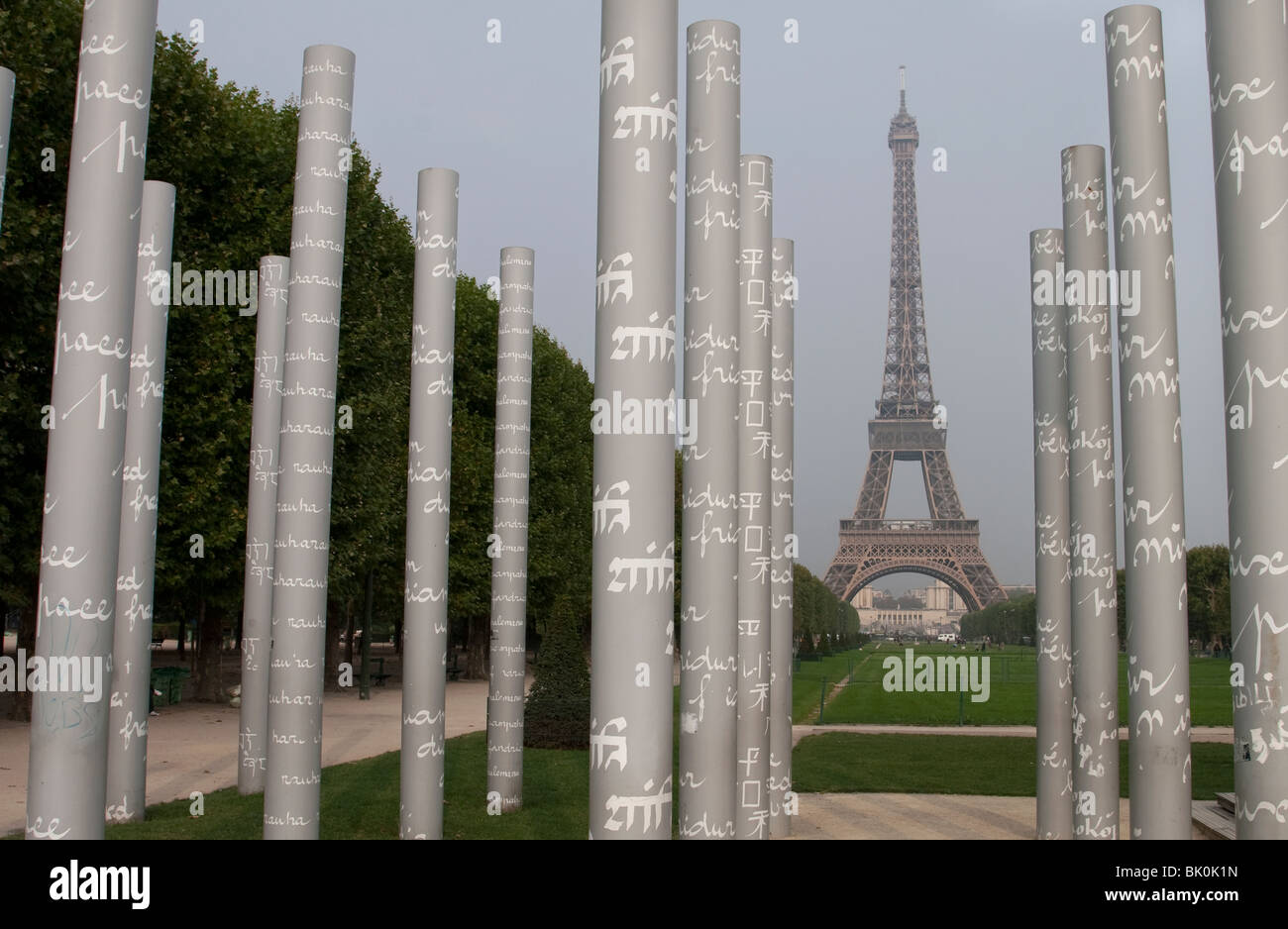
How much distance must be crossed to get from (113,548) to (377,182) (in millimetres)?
32490

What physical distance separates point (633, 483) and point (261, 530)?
15.0 metres

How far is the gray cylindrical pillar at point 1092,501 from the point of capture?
1482 centimetres

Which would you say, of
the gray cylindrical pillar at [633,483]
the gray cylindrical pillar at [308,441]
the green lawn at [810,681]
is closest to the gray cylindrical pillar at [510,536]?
the gray cylindrical pillar at [308,441]

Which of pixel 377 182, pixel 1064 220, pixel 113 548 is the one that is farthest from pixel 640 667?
pixel 377 182

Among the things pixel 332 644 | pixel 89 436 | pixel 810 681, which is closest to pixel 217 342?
pixel 332 644

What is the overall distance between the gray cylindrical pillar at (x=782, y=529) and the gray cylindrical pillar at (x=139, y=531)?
8378mm

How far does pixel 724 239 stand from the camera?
11344 millimetres

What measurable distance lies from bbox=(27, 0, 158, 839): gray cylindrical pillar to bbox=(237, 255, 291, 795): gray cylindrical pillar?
10860 millimetres

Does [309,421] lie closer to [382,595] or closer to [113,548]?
[113,548]

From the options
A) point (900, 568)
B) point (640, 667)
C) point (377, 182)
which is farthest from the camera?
point (900, 568)

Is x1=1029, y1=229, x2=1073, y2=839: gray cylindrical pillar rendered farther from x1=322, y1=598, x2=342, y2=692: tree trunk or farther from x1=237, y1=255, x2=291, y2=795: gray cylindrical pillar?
x1=322, y1=598, x2=342, y2=692: tree trunk

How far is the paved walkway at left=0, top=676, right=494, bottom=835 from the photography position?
2105cm

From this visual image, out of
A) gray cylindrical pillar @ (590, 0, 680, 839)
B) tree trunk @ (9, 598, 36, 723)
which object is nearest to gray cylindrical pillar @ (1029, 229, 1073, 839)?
gray cylindrical pillar @ (590, 0, 680, 839)
